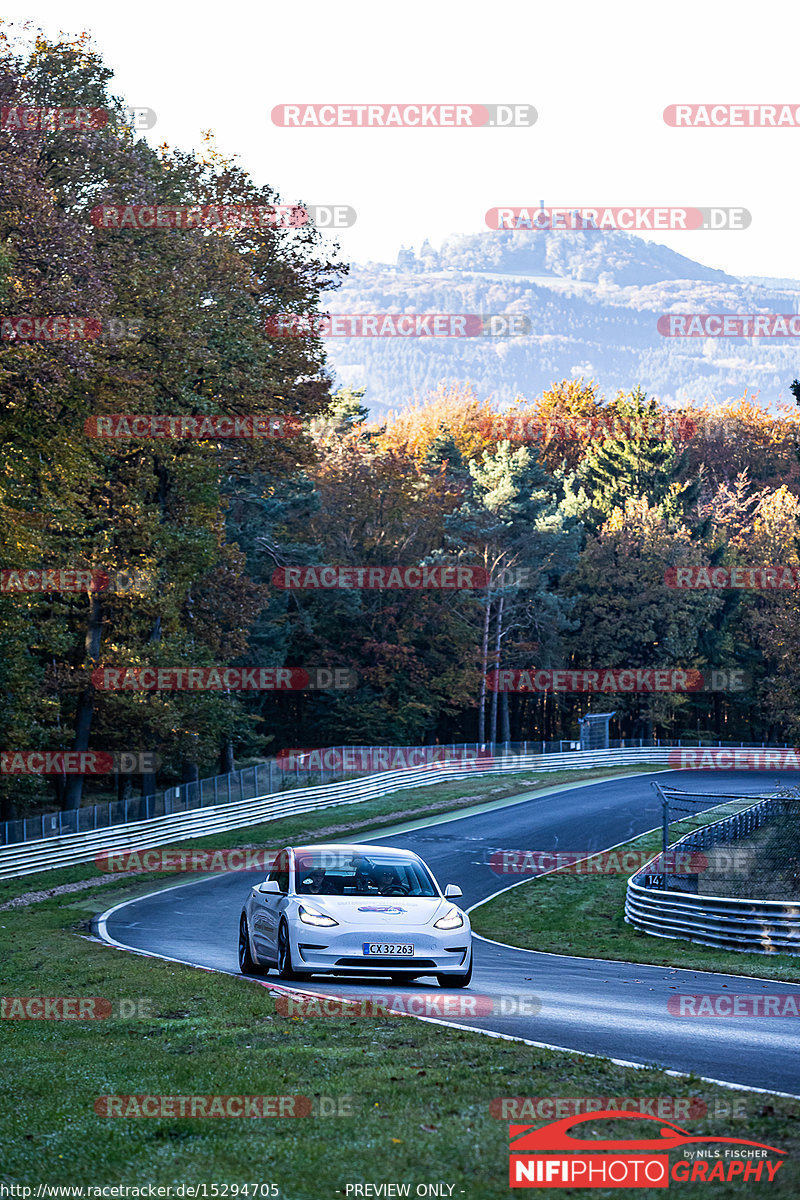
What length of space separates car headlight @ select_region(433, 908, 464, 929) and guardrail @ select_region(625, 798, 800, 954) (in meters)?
8.86

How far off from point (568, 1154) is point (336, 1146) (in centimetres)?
119

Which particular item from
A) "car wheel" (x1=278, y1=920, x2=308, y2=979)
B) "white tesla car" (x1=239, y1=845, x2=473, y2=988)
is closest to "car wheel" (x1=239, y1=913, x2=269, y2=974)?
"white tesla car" (x1=239, y1=845, x2=473, y2=988)

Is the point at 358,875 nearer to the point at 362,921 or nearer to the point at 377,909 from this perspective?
the point at 377,909

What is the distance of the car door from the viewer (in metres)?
14.6

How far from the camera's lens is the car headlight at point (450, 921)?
46.0ft

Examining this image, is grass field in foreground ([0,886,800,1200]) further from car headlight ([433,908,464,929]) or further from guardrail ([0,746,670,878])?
guardrail ([0,746,670,878])

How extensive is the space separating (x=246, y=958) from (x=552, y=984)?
3791 millimetres

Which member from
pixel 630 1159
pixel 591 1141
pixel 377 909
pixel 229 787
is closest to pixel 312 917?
pixel 377 909

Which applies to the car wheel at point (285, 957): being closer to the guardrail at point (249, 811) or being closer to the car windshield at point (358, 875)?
the car windshield at point (358, 875)

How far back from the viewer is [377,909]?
13992mm

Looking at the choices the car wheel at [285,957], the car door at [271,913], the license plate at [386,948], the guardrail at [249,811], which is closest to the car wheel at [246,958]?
the car door at [271,913]

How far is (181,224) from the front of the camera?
36.4 meters

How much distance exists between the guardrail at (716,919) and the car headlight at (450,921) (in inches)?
349

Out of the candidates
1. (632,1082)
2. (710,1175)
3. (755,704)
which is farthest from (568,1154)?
(755,704)
